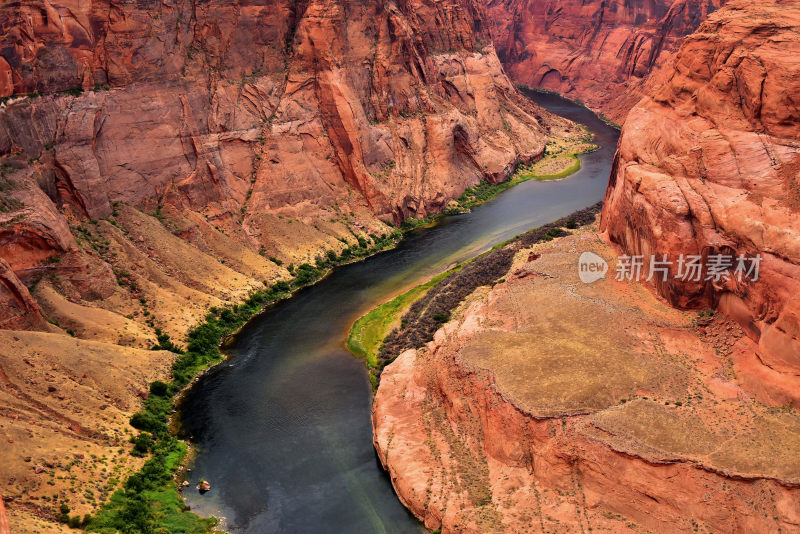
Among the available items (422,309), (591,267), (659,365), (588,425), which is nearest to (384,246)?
(422,309)

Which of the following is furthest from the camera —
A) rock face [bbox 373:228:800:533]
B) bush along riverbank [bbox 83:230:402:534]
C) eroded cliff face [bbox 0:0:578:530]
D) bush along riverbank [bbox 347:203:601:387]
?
bush along riverbank [bbox 347:203:601:387]

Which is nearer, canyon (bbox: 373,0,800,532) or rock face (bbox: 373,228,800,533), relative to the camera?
rock face (bbox: 373,228,800,533)

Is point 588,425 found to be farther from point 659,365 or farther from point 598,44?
point 598,44

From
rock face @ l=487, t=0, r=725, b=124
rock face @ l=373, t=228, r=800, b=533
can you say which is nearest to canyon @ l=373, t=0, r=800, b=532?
rock face @ l=373, t=228, r=800, b=533

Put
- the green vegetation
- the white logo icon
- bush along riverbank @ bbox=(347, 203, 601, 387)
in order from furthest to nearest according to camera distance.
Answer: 1. the green vegetation
2. bush along riverbank @ bbox=(347, 203, 601, 387)
3. the white logo icon

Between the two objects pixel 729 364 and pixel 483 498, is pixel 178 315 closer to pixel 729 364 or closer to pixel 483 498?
pixel 483 498

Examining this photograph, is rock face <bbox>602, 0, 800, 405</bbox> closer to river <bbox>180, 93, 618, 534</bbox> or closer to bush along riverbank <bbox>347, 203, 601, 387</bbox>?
bush along riverbank <bbox>347, 203, 601, 387</bbox>
